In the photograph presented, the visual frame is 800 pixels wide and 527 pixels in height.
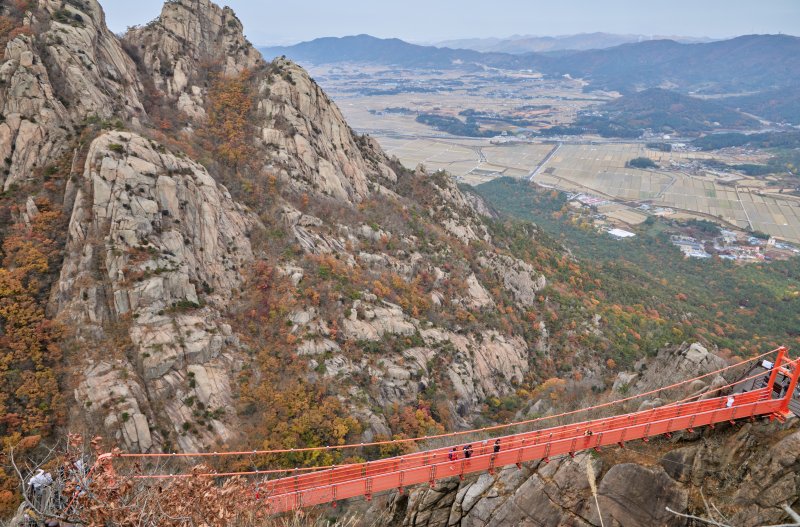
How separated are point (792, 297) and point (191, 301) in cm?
10553

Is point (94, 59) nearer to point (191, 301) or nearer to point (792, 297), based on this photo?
point (191, 301)

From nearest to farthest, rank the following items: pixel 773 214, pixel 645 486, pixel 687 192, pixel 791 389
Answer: pixel 791 389 < pixel 645 486 < pixel 773 214 < pixel 687 192

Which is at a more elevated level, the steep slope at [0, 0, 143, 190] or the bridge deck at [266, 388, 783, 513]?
the steep slope at [0, 0, 143, 190]

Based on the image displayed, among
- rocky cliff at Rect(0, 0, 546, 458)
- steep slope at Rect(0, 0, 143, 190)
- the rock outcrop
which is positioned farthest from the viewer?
steep slope at Rect(0, 0, 143, 190)

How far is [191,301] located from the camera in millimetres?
30562

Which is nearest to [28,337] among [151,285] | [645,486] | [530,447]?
[151,285]

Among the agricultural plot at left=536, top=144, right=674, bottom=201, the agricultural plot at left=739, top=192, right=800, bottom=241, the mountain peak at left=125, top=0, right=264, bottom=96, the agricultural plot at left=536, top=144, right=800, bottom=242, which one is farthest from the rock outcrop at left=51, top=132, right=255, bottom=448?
the agricultural plot at left=536, top=144, right=674, bottom=201

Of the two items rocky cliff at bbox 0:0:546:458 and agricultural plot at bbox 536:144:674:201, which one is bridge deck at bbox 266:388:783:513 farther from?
agricultural plot at bbox 536:144:674:201

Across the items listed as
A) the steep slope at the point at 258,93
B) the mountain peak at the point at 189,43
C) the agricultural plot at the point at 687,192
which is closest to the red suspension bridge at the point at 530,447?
the steep slope at the point at 258,93

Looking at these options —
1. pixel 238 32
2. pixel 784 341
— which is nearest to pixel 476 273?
pixel 238 32

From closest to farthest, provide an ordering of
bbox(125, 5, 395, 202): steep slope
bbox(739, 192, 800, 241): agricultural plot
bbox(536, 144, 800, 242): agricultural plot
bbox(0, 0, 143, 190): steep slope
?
bbox(0, 0, 143, 190): steep slope
bbox(125, 5, 395, 202): steep slope
bbox(739, 192, 800, 241): agricultural plot
bbox(536, 144, 800, 242): agricultural plot

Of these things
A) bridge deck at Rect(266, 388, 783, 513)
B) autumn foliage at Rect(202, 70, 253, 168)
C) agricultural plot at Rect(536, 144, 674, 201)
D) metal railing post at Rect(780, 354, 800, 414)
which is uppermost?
autumn foliage at Rect(202, 70, 253, 168)

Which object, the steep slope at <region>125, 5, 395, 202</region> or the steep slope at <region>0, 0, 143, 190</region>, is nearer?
the steep slope at <region>0, 0, 143, 190</region>

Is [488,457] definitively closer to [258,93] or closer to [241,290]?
[241,290]
